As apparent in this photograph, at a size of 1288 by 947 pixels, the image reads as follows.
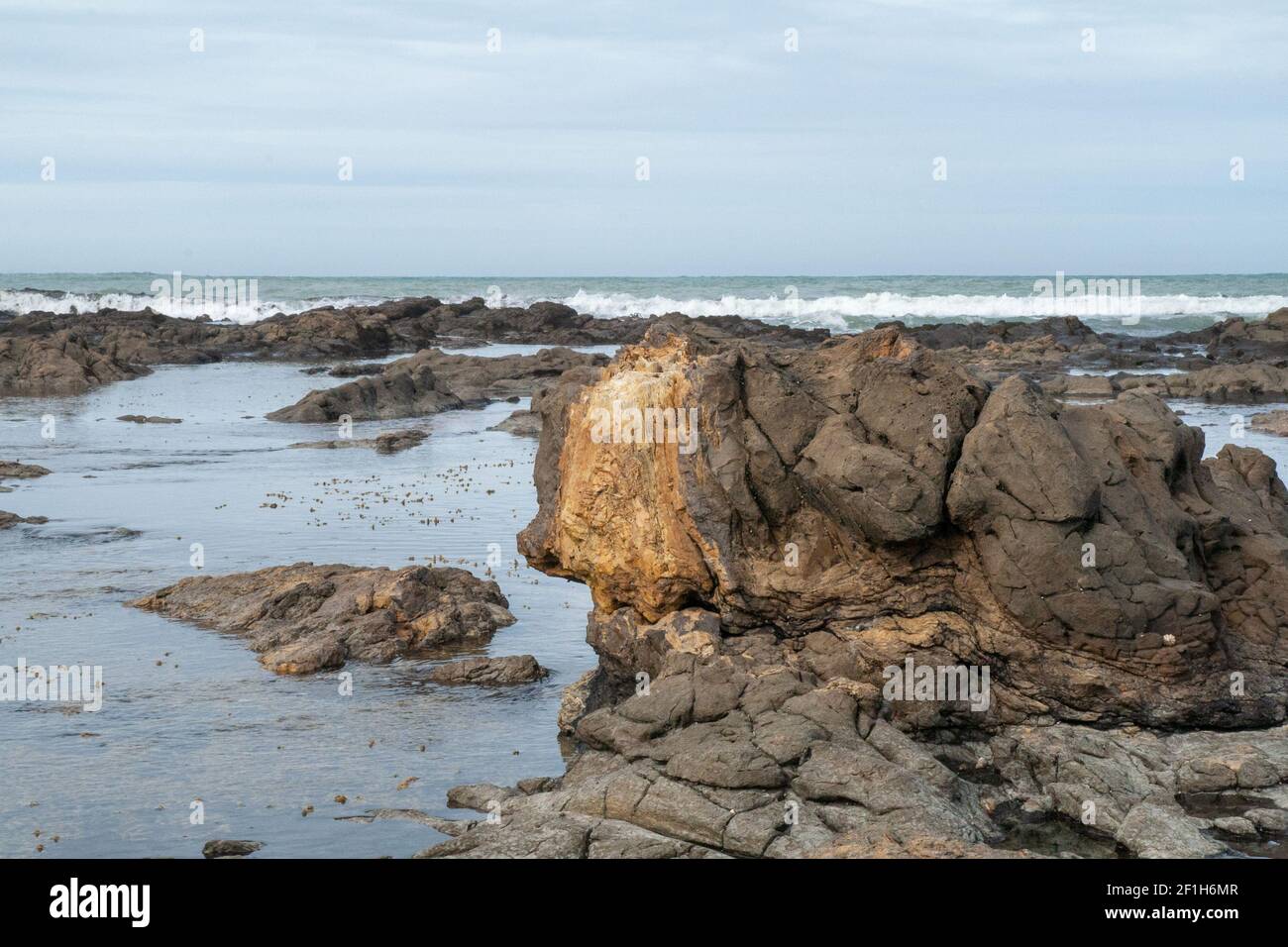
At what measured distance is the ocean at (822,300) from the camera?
134 m

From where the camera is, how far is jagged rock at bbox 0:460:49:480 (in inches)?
1570

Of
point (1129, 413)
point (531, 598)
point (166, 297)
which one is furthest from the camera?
point (166, 297)

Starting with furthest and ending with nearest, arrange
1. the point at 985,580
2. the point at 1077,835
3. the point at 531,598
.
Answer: the point at 531,598
the point at 985,580
the point at 1077,835

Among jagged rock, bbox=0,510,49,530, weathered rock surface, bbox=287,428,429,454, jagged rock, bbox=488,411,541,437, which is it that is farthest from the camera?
jagged rock, bbox=488,411,541,437

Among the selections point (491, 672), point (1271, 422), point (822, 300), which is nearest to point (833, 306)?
point (822, 300)

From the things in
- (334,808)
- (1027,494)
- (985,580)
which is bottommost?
(334,808)

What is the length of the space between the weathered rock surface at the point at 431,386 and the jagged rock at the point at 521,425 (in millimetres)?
3241

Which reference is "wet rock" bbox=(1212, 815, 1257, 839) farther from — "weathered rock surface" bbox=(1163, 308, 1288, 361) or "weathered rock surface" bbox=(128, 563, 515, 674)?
"weathered rock surface" bbox=(1163, 308, 1288, 361)

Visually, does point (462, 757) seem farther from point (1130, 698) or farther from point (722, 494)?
point (1130, 698)

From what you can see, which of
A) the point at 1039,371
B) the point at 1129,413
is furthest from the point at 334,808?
the point at 1039,371

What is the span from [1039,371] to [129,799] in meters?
62.6

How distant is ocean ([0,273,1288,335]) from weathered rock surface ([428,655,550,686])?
100065 mm

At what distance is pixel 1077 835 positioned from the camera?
46.3 ft

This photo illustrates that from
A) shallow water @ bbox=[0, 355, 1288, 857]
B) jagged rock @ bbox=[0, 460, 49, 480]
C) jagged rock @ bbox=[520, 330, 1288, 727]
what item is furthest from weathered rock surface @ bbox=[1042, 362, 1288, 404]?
jagged rock @ bbox=[520, 330, 1288, 727]
